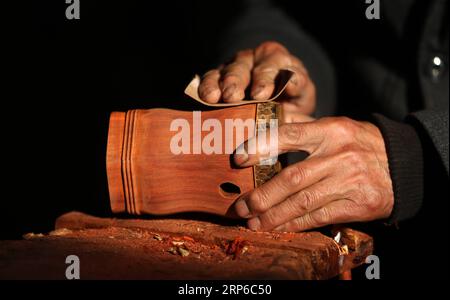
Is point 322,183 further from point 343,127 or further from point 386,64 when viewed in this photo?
point 386,64

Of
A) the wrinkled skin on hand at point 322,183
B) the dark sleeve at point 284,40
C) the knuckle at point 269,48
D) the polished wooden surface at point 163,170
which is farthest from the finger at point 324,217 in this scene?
the dark sleeve at point 284,40

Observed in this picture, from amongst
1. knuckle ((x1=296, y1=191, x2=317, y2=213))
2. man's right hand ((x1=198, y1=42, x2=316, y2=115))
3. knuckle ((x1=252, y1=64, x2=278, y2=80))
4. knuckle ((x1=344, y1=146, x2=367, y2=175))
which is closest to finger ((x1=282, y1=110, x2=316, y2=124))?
man's right hand ((x1=198, y1=42, x2=316, y2=115))

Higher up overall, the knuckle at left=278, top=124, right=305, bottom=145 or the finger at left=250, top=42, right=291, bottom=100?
the finger at left=250, top=42, right=291, bottom=100

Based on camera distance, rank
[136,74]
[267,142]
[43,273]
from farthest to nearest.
Result: [136,74] → [267,142] → [43,273]

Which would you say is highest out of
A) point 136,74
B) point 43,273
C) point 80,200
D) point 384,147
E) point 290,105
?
point 136,74

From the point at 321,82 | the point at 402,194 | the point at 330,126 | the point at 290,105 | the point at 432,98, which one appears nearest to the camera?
the point at 330,126

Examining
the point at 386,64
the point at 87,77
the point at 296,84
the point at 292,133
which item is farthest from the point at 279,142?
the point at 87,77

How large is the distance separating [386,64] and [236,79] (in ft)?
3.56

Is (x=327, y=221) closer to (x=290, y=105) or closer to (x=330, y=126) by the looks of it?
(x=330, y=126)

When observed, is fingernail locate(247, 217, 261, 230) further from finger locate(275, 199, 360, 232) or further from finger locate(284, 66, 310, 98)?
finger locate(284, 66, 310, 98)

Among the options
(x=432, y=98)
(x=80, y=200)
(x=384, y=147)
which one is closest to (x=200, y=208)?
(x=384, y=147)

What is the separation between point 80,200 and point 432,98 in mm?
1807

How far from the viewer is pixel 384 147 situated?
1.38 metres

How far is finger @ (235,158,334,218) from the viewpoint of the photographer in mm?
1180
